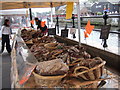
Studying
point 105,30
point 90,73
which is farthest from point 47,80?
point 105,30

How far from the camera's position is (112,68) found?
2.73 m

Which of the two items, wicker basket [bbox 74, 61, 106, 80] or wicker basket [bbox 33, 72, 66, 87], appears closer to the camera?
wicker basket [bbox 33, 72, 66, 87]

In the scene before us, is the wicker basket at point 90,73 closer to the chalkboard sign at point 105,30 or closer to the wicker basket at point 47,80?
the wicker basket at point 47,80

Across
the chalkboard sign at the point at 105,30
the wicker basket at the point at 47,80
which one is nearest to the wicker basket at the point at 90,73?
the wicker basket at the point at 47,80

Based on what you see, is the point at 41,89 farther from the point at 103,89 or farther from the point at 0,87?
the point at 0,87

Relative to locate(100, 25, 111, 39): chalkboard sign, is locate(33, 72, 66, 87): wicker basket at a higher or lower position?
lower

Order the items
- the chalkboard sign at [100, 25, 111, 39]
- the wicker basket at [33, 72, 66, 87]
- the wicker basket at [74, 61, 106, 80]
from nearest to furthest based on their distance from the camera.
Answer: the wicker basket at [33, 72, 66, 87] → the wicker basket at [74, 61, 106, 80] → the chalkboard sign at [100, 25, 111, 39]

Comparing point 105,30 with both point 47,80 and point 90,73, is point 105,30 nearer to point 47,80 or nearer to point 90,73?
point 90,73

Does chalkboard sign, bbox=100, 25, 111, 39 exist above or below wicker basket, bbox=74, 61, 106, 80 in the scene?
above

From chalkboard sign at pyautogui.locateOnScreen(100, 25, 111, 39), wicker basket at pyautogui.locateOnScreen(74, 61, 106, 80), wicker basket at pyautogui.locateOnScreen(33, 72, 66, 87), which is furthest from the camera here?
chalkboard sign at pyautogui.locateOnScreen(100, 25, 111, 39)

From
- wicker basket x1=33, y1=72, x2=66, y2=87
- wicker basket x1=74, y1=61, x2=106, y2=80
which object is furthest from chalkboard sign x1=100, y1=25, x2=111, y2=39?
wicker basket x1=33, y1=72, x2=66, y2=87

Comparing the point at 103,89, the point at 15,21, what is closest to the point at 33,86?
the point at 103,89

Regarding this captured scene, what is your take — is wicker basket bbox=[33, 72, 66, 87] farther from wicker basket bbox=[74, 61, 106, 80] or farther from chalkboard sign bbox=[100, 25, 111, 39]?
chalkboard sign bbox=[100, 25, 111, 39]

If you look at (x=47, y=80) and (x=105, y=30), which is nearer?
(x=47, y=80)
